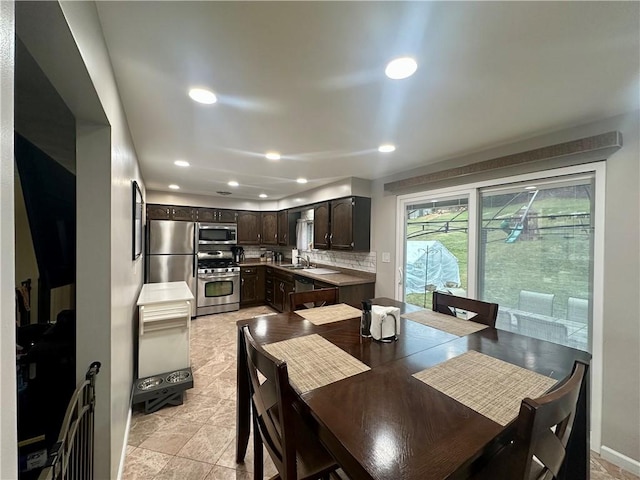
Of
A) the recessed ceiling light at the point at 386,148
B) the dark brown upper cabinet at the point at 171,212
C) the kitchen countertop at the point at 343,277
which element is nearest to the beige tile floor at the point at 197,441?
the kitchen countertop at the point at 343,277

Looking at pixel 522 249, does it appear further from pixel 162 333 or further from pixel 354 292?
pixel 162 333

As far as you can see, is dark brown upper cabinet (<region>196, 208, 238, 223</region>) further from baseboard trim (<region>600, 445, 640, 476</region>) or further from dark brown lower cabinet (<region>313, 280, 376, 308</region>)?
baseboard trim (<region>600, 445, 640, 476</region>)

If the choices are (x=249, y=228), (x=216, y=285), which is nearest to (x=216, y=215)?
(x=249, y=228)

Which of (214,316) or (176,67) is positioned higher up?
(176,67)

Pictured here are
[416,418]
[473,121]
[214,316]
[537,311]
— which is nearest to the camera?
[416,418]

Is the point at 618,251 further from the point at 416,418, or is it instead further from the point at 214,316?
the point at 214,316

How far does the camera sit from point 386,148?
2.51 metres

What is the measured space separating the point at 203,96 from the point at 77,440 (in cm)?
181

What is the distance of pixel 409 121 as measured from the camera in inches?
75.7

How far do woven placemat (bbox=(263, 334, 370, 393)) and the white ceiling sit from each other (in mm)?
1435

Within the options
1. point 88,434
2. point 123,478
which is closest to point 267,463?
point 123,478

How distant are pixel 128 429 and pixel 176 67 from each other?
7.95 feet

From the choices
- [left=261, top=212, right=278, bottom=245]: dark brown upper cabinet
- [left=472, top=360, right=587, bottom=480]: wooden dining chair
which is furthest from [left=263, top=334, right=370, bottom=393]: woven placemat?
[left=261, top=212, right=278, bottom=245]: dark brown upper cabinet

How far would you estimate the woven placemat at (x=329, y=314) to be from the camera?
73.1 inches
